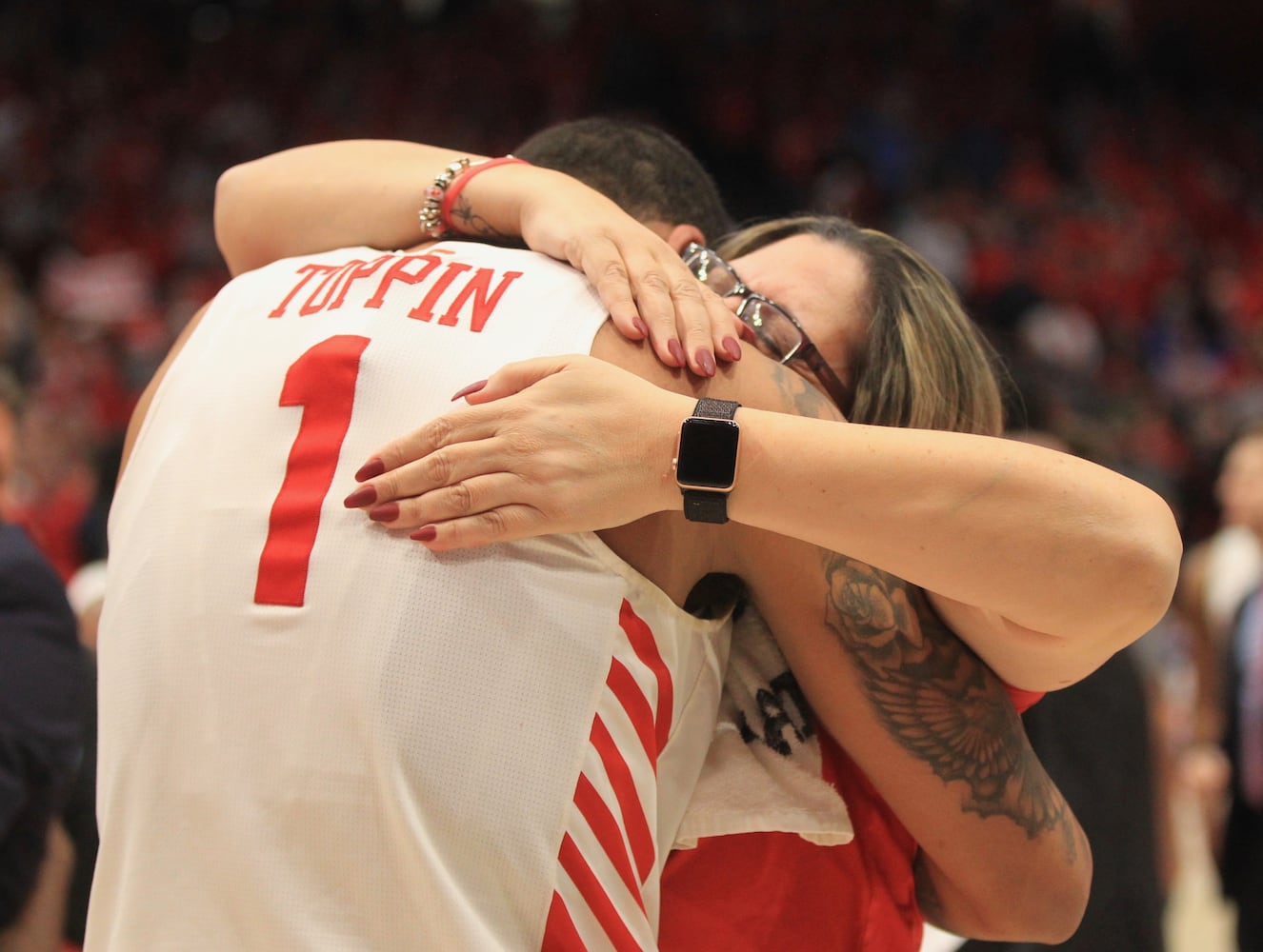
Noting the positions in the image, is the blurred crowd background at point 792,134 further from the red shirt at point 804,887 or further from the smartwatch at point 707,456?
the smartwatch at point 707,456

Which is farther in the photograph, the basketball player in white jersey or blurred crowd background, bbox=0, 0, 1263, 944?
blurred crowd background, bbox=0, 0, 1263, 944

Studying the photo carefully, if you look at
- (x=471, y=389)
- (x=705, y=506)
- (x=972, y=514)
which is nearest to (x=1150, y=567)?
(x=972, y=514)

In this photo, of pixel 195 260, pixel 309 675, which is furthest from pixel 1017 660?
pixel 195 260

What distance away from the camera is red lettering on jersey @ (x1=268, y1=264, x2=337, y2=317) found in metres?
1.35

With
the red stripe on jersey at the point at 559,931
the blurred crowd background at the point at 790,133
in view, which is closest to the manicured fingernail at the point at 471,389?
the red stripe on jersey at the point at 559,931

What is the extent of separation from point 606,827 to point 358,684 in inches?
10.9

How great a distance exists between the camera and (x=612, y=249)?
1.37 m

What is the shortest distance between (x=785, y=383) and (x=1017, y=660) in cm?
39

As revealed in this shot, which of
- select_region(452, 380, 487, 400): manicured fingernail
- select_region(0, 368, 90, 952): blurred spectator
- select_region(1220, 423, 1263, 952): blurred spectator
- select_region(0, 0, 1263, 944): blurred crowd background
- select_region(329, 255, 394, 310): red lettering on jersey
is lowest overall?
select_region(0, 0, 1263, 944): blurred crowd background

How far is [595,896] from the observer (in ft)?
4.01

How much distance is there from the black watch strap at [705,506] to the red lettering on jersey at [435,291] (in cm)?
31

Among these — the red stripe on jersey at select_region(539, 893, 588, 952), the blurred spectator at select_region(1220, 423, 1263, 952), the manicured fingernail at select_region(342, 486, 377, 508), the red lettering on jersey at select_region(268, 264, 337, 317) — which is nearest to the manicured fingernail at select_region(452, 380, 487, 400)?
the manicured fingernail at select_region(342, 486, 377, 508)

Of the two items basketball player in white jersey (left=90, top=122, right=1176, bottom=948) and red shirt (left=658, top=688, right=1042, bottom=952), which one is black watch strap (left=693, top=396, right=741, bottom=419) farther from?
red shirt (left=658, top=688, right=1042, bottom=952)

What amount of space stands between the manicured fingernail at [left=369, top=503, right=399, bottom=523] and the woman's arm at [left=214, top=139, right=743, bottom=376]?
0.30m
